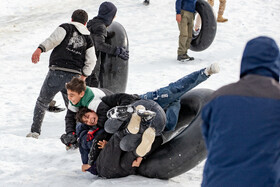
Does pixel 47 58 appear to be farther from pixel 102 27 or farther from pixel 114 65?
pixel 102 27

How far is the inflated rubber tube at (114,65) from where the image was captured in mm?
5953

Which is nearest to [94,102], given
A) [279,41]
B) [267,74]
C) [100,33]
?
[100,33]

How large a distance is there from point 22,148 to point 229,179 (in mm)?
3106

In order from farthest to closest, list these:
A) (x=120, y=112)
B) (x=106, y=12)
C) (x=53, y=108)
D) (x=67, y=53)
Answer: (x=53, y=108), (x=106, y=12), (x=67, y=53), (x=120, y=112)

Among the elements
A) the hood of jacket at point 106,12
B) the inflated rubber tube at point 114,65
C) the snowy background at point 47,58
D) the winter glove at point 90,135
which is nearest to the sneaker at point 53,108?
the snowy background at point 47,58

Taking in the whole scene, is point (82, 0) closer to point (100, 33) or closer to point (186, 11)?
point (186, 11)

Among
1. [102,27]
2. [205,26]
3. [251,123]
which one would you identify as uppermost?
[251,123]

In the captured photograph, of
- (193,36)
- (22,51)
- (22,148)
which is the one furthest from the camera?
(22,51)

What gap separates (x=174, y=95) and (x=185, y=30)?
4.07 m

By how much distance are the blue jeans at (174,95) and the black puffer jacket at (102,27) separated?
1.26 m

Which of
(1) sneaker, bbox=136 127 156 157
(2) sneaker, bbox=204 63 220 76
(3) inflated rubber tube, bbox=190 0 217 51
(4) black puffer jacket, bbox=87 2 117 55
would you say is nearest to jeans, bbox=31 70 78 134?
(4) black puffer jacket, bbox=87 2 117 55

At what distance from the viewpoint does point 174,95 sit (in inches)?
173

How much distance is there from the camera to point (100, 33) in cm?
547

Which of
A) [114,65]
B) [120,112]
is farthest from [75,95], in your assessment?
[114,65]
